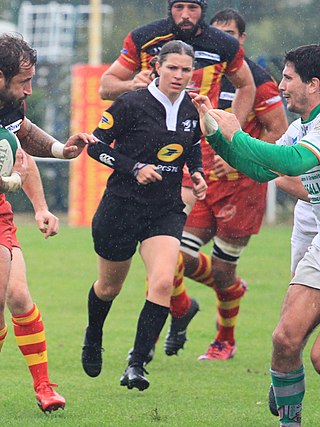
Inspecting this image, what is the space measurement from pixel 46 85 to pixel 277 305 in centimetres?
1250

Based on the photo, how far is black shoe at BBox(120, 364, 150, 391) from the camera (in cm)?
649

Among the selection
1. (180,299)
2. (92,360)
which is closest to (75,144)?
(92,360)

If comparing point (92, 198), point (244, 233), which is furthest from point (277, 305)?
point (92, 198)

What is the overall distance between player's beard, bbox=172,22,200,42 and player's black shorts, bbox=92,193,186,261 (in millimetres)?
1305

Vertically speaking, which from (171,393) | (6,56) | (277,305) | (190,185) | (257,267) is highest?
(6,56)

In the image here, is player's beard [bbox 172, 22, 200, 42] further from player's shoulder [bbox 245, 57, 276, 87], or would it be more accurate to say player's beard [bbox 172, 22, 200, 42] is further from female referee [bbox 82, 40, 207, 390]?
player's shoulder [bbox 245, 57, 276, 87]

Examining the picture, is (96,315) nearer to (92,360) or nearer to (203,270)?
(92,360)

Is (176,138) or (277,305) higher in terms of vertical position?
(176,138)

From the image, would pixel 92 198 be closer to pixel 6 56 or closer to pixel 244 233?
pixel 244 233

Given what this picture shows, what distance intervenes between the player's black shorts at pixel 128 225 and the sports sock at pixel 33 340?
97 centimetres

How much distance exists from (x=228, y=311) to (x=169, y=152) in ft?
6.67

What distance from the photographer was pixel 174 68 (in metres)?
7.02

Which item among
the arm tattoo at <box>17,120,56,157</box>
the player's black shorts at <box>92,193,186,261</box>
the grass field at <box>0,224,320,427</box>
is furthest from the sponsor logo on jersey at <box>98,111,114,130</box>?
the grass field at <box>0,224,320,427</box>

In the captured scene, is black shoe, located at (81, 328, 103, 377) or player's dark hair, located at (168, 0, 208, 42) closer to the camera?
black shoe, located at (81, 328, 103, 377)
